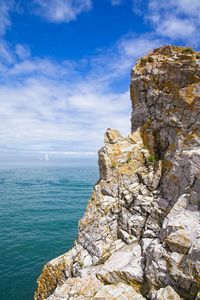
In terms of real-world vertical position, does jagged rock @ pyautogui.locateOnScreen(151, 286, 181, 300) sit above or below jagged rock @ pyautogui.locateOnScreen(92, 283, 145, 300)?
above

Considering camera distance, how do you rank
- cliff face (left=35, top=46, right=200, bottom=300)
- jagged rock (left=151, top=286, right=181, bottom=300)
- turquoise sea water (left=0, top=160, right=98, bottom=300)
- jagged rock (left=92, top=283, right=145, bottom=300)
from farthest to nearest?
turquoise sea water (left=0, top=160, right=98, bottom=300) → jagged rock (left=92, top=283, right=145, bottom=300) → cliff face (left=35, top=46, right=200, bottom=300) → jagged rock (left=151, top=286, right=181, bottom=300)

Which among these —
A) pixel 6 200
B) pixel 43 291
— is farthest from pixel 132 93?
pixel 6 200

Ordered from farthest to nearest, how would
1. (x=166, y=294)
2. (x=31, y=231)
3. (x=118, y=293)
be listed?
1. (x=31, y=231)
2. (x=118, y=293)
3. (x=166, y=294)

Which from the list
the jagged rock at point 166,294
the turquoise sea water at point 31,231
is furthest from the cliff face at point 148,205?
the turquoise sea water at point 31,231

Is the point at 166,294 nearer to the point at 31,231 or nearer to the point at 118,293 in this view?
the point at 118,293

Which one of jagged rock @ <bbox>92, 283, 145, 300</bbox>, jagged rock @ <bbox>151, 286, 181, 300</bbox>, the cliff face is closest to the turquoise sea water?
the cliff face

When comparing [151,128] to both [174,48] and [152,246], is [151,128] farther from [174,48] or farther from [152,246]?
[152,246]

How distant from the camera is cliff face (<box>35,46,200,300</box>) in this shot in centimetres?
1680

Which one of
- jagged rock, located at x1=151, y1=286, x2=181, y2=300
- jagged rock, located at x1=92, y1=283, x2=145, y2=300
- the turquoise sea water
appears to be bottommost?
the turquoise sea water

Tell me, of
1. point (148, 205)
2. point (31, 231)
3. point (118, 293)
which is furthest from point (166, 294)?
point (31, 231)

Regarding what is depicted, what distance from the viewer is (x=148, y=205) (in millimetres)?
22594

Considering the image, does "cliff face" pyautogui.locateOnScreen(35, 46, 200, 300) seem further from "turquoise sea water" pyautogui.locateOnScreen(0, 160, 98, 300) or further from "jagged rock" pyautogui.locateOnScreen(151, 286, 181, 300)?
"turquoise sea water" pyautogui.locateOnScreen(0, 160, 98, 300)

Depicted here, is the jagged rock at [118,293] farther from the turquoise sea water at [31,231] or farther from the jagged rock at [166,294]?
the turquoise sea water at [31,231]

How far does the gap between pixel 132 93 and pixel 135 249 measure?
17.5m
